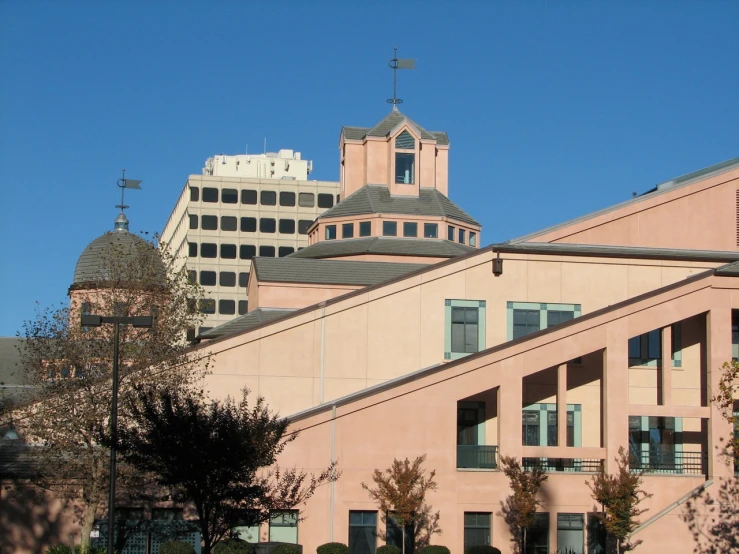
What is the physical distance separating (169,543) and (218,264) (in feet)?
244

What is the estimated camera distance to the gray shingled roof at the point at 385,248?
57406 millimetres

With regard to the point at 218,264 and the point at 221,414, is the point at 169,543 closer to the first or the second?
the point at 221,414

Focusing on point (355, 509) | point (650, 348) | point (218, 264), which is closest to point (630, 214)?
point (650, 348)

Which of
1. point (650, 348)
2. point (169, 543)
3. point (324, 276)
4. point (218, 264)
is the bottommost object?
point (169, 543)

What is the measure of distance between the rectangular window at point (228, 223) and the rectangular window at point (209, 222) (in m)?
0.69

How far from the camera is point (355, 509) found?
37.8 metres

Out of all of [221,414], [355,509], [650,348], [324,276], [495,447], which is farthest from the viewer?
[324,276]

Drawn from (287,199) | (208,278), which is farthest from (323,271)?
(287,199)

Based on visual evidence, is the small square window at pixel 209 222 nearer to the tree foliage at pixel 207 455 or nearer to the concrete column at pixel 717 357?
the concrete column at pixel 717 357

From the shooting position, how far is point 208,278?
10850 cm

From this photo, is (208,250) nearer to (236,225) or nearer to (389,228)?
(236,225)

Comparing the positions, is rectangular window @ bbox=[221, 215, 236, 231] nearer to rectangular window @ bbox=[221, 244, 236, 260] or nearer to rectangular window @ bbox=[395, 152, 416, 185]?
rectangular window @ bbox=[221, 244, 236, 260]

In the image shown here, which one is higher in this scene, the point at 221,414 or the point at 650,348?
the point at 650,348

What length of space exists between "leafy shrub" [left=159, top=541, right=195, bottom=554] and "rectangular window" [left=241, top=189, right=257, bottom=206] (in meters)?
77.2
